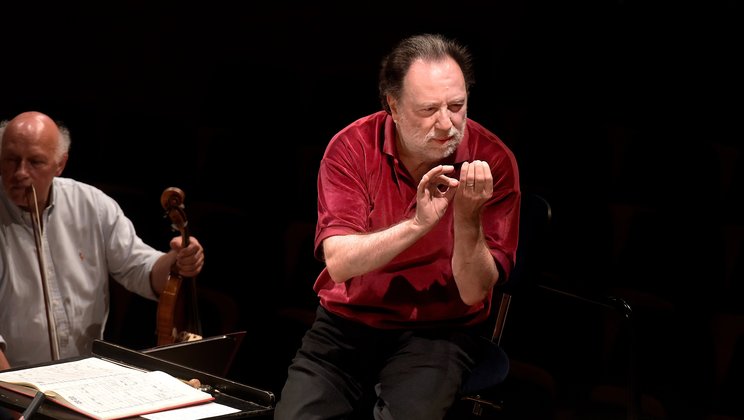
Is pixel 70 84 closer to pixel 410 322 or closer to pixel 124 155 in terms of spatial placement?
pixel 124 155

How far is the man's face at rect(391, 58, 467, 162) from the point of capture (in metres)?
1.73

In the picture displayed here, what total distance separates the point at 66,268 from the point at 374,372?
95 cm

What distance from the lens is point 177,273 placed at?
2.31 m

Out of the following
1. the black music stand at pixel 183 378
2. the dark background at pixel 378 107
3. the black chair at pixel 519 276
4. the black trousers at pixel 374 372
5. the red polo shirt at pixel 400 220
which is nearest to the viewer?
the black music stand at pixel 183 378

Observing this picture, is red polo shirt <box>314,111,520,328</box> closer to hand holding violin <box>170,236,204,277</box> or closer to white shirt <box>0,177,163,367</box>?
hand holding violin <box>170,236,204,277</box>

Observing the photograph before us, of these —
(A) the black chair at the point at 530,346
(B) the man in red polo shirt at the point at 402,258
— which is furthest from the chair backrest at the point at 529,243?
(B) the man in red polo shirt at the point at 402,258

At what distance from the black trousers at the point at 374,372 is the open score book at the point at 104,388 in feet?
0.88

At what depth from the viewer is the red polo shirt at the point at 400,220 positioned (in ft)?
5.92

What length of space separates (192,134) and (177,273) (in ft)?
4.65

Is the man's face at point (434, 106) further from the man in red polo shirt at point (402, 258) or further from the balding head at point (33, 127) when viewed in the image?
the balding head at point (33, 127)

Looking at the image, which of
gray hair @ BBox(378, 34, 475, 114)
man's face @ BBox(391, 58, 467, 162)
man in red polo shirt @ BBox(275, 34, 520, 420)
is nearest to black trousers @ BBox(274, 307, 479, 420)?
man in red polo shirt @ BBox(275, 34, 520, 420)

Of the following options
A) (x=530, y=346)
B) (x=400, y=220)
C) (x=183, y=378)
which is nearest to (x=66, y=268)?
(x=183, y=378)

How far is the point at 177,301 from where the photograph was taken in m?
2.32

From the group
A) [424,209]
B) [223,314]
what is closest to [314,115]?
[223,314]
